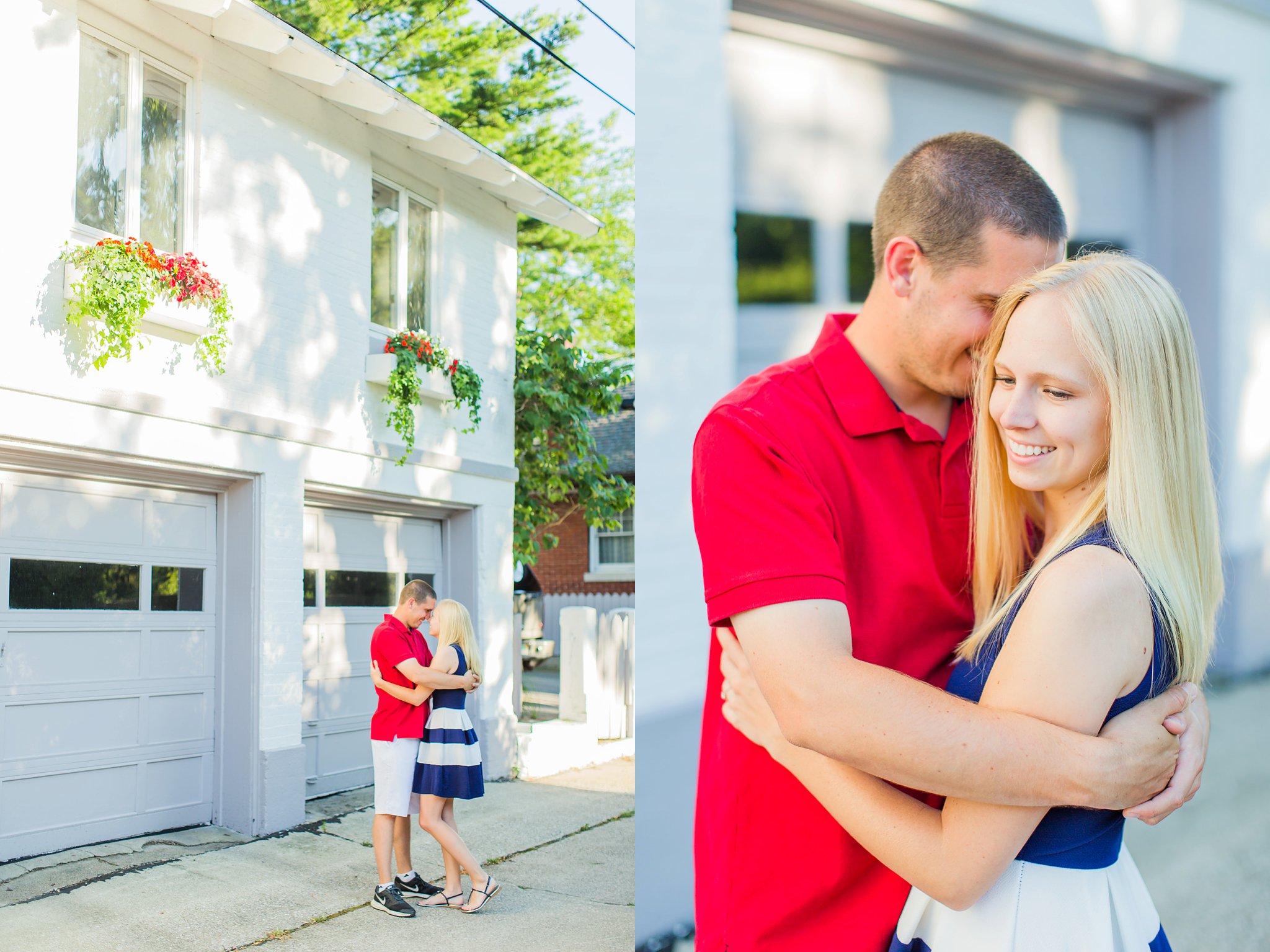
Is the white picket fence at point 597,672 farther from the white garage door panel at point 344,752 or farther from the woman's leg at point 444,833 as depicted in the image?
the woman's leg at point 444,833

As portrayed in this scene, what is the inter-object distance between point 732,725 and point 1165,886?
101 inches

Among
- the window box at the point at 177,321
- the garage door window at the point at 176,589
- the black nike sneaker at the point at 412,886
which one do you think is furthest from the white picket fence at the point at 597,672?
the window box at the point at 177,321

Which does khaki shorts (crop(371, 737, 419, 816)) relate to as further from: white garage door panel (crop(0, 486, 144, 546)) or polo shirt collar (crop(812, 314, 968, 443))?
polo shirt collar (crop(812, 314, 968, 443))

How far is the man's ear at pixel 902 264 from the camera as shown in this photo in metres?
1.57

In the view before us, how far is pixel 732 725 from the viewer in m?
1.50

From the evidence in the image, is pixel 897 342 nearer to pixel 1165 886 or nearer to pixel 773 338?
pixel 773 338

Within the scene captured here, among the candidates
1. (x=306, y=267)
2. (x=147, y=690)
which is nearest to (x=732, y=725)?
(x=147, y=690)

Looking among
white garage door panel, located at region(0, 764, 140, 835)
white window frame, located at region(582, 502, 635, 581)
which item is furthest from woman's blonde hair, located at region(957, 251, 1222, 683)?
white window frame, located at region(582, 502, 635, 581)

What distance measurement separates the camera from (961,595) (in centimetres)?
157

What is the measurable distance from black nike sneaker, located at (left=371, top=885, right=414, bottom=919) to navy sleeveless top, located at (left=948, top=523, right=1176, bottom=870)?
433cm

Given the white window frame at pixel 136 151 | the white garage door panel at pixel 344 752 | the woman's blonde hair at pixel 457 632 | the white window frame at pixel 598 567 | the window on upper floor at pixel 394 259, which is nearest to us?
the woman's blonde hair at pixel 457 632

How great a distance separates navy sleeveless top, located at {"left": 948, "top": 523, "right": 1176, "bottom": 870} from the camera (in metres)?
1.32

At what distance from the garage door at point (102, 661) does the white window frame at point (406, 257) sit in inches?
82.3

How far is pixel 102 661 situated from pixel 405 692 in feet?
6.51
